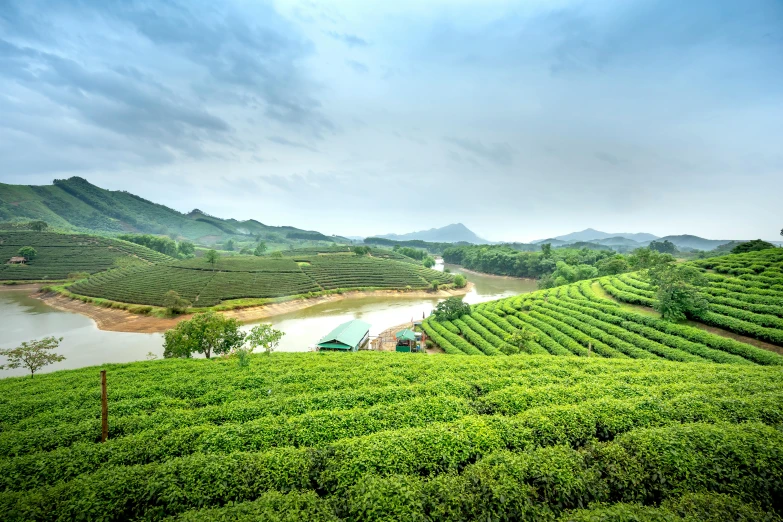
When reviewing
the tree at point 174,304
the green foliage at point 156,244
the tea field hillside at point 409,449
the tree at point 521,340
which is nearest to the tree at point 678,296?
Result: the tree at point 521,340

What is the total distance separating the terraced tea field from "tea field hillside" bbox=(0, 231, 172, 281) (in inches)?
498

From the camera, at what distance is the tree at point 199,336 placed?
872 inches

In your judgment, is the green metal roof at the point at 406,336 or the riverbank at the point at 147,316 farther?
the riverbank at the point at 147,316

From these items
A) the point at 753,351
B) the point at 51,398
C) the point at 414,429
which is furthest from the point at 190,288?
the point at 753,351

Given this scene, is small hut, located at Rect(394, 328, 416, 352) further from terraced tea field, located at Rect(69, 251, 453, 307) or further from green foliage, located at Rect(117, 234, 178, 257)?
green foliage, located at Rect(117, 234, 178, 257)

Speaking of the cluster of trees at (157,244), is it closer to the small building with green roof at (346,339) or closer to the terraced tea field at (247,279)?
the terraced tea field at (247,279)

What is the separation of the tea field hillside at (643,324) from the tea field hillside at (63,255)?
84.8m

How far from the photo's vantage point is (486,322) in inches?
1225

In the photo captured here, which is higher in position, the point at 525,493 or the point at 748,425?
the point at 748,425

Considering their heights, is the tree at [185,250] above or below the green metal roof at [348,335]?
above

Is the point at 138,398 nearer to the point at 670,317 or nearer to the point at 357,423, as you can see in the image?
the point at 357,423

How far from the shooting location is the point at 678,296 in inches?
874

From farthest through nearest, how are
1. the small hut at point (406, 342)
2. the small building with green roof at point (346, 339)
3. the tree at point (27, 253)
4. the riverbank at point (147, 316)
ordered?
the tree at point (27, 253)
the riverbank at point (147, 316)
the small hut at point (406, 342)
the small building with green roof at point (346, 339)

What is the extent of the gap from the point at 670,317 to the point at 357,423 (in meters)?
26.0
